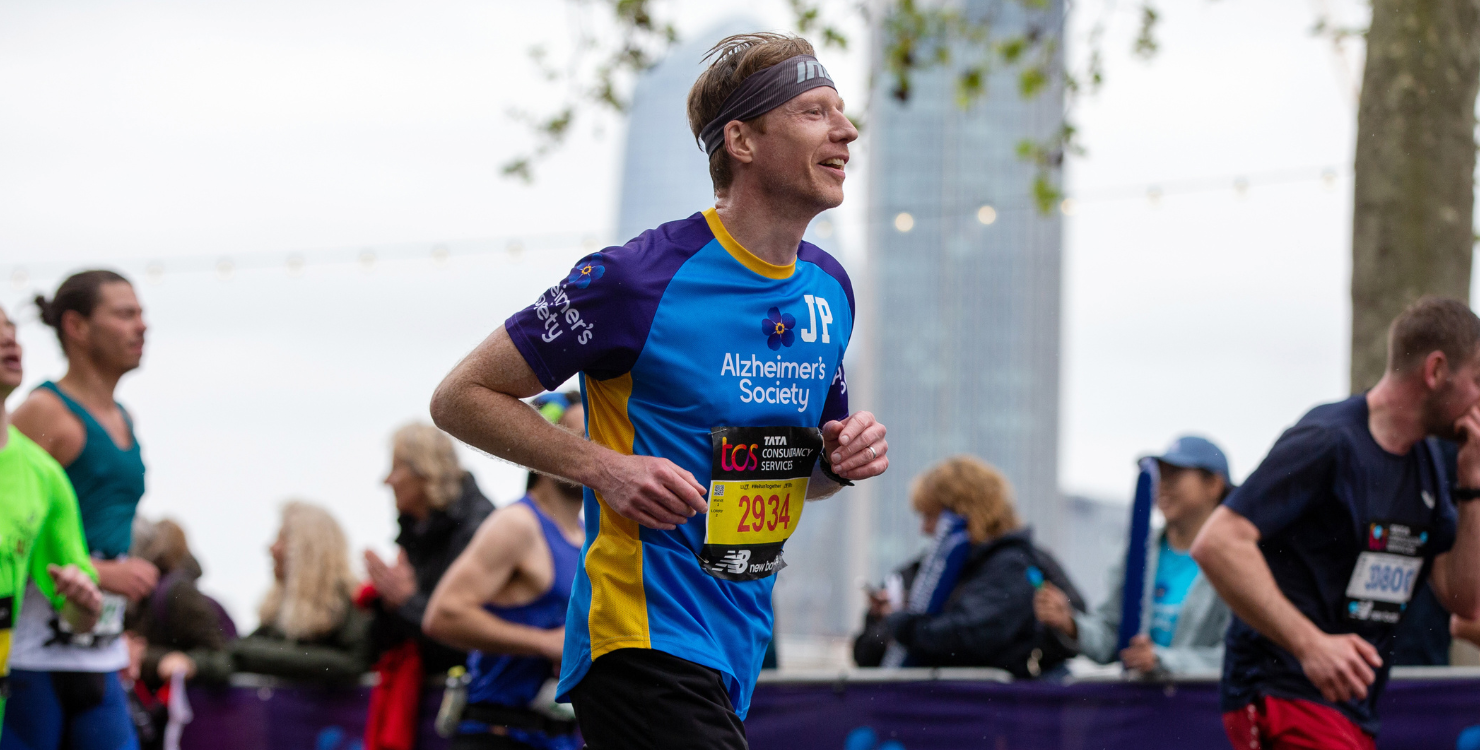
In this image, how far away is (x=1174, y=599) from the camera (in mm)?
5887

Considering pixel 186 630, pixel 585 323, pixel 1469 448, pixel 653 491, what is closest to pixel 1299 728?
pixel 1469 448

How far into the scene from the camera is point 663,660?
2.68m

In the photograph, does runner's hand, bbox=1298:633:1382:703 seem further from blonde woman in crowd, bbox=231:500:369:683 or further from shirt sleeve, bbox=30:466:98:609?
blonde woman in crowd, bbox=231:500:369:683

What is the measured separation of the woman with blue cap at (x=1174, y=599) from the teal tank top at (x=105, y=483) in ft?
11.4

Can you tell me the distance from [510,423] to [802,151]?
796mm

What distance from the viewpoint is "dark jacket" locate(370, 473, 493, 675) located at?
19.9 feet

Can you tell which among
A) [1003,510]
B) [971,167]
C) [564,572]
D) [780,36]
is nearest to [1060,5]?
[1003,510]

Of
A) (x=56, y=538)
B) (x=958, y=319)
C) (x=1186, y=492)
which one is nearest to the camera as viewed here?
(x=56, y=538)

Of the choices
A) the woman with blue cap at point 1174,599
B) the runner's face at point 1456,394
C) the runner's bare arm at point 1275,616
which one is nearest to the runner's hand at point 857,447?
the runner's bare arm at point 1275,616

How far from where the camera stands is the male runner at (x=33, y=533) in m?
3.99

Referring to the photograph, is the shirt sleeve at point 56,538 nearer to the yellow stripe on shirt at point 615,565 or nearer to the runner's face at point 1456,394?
the yellow stripe on shirt at point 615,565

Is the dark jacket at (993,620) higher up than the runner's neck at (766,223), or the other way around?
the runner's neck at (766,223)

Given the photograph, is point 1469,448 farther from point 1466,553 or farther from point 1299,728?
point 1299,728

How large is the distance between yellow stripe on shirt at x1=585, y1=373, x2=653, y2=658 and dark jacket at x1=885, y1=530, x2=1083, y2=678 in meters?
3.46
